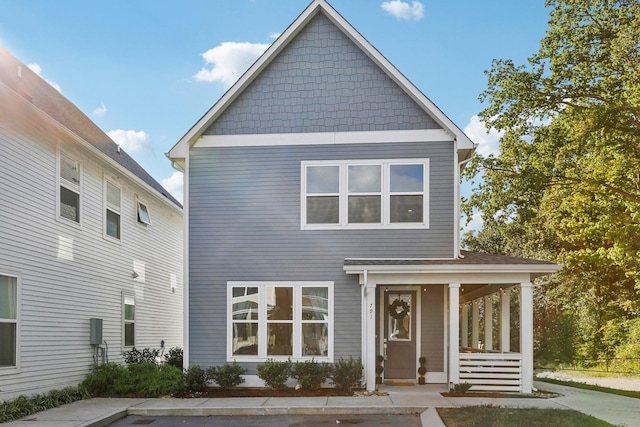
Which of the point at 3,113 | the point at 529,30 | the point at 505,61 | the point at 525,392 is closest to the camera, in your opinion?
the point at 3,113

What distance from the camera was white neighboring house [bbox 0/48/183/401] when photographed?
10.9 meters

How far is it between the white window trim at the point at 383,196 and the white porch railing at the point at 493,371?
3.09 metres

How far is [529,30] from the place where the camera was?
20.7 m

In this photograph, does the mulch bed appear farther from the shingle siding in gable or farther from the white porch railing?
the shingle siding in gable

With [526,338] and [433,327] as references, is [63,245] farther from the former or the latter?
[526,338]

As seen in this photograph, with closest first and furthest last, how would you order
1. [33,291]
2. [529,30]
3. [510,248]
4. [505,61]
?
1. [33,291]
2. [505,61]
3. [529,30]
4. [510,248]

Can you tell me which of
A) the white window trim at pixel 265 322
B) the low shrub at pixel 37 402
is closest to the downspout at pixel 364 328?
the white window trim at pixel 265 322

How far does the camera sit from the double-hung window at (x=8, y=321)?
34.6 ft

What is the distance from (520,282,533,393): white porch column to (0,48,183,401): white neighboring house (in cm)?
951

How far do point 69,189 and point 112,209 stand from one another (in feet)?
7.88

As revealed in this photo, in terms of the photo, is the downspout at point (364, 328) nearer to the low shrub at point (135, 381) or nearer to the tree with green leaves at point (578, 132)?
the low shrub at point (135, 381)

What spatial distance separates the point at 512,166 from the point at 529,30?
15.7 feet

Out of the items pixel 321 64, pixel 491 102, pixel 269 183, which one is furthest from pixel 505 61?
pixel 269 183

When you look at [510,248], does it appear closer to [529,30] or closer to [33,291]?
[529,30]
